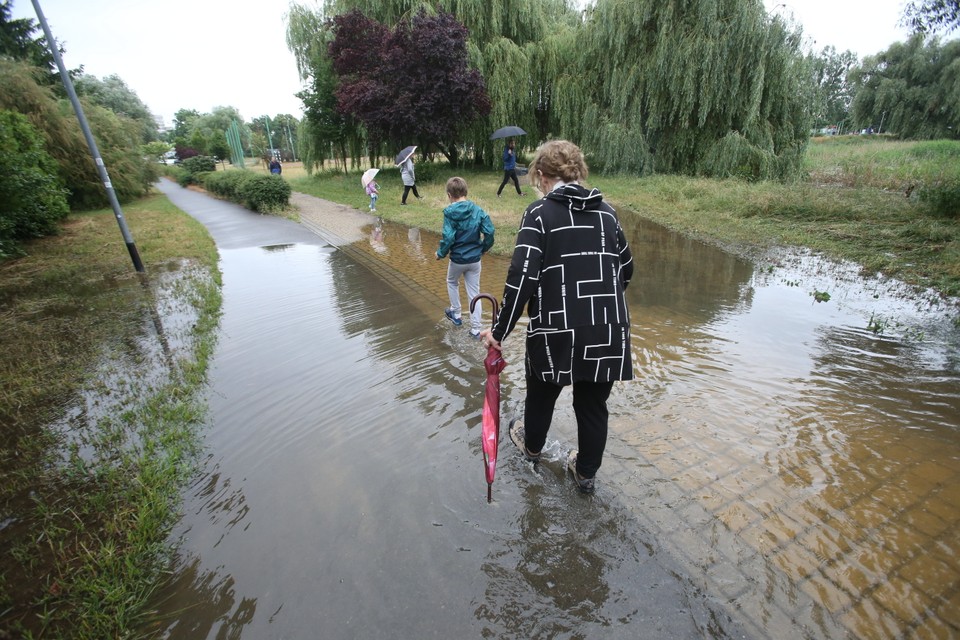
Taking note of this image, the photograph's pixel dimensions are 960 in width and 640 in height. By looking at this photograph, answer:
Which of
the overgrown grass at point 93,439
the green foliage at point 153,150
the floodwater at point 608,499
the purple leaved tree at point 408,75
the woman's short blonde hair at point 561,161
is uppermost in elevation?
the purple leaved tree at point 408,75

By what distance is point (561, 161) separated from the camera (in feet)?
7.37

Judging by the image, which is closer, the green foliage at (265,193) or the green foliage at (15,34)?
the green foliage at (15,34)

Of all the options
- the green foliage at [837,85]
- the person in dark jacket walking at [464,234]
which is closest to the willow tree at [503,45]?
the person in dark jacket walking at [464,234]

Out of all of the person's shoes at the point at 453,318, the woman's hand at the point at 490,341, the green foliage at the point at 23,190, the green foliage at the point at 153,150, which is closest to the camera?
the woman's hand at the point at 490,341

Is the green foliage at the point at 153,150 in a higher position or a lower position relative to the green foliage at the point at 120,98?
lower

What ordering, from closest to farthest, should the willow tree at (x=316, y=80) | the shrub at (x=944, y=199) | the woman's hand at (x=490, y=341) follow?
the woman's hand at (x=490, y=341)
the shrub at (x=944, y=199)
the willow tree at (x=316, y=80)

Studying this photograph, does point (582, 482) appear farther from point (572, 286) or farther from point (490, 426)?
point (572, 286)

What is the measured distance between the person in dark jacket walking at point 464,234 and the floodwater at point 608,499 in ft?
2.67

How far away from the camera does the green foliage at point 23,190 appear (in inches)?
344

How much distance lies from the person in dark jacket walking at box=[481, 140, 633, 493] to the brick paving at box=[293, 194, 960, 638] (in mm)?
798

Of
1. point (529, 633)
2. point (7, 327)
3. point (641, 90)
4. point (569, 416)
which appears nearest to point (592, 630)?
point (529, 633)

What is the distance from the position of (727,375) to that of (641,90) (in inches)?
537

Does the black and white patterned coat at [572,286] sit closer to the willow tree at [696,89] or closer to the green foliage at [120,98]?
the willow tree at [696,89]

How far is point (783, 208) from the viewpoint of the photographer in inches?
387
